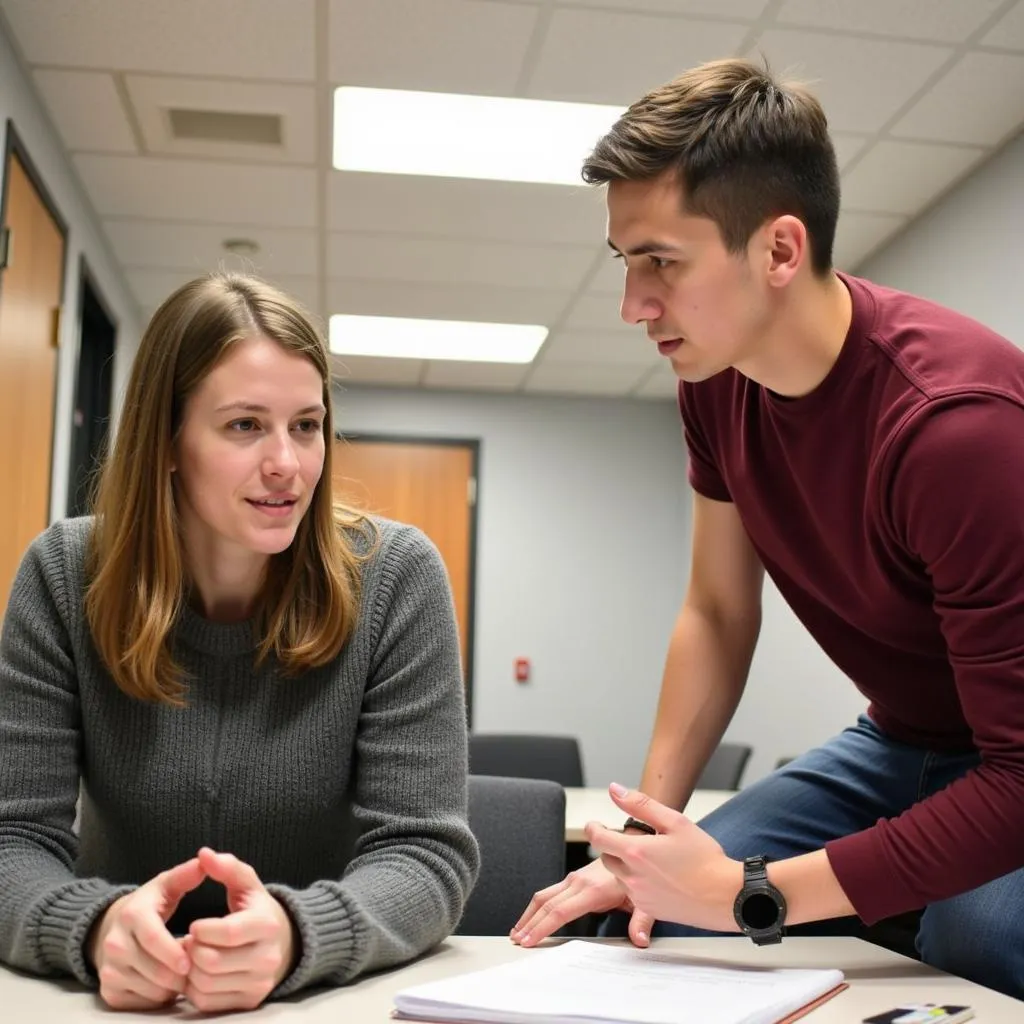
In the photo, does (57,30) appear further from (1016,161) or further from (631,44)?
(1016,161)

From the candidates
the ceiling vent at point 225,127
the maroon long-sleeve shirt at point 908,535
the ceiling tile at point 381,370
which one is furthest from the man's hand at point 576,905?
the ceiling tile at point 381,370

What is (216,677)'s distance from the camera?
4.28 ft

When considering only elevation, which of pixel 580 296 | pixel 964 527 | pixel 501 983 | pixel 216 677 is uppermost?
pixel 580 296

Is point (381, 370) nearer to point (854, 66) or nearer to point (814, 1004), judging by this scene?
point (854, 66)

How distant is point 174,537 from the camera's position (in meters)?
1.34

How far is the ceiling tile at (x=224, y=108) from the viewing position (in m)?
3.34

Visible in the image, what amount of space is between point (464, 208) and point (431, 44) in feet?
3.53

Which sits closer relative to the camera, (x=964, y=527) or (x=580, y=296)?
(x=964, y=527)

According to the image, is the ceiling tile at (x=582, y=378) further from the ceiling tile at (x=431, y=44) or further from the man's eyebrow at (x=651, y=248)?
the man's eyebrow at (x=651, y=248)

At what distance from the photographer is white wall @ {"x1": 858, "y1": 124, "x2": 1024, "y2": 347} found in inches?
141

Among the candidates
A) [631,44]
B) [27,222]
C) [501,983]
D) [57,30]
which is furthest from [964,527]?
[27,222]

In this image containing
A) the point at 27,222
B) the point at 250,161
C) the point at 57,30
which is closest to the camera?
the point at 57,30

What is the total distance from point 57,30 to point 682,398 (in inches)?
92.5

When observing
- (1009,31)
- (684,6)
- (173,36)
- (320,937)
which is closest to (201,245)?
(173,36)
